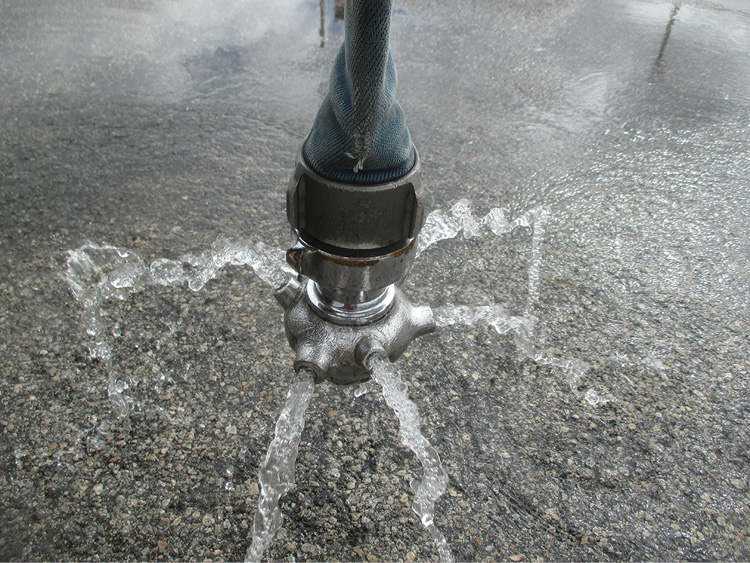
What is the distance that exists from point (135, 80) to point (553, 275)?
2.53 meters

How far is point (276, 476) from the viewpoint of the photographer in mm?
1330

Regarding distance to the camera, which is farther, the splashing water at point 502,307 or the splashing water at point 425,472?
the splashing water at point 502,307

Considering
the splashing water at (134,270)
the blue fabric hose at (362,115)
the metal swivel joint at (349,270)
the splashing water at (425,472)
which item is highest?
the blue fabric hose at (362,115)

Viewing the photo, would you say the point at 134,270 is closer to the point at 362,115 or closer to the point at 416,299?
the point at 416,299

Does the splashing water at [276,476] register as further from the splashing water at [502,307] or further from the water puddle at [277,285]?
the splashing water at [502,307]

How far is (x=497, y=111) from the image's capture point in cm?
309

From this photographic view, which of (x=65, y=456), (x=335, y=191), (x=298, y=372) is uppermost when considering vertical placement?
(x=335, y=191)

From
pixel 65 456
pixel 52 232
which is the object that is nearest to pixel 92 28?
pixel 52 232

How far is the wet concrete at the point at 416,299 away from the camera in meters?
1.35

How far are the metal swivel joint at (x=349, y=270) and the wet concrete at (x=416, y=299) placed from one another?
445mm

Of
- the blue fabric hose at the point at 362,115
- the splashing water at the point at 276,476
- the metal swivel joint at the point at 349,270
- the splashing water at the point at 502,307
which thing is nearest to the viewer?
Answer: the blue fabric hose at the point at 362,115

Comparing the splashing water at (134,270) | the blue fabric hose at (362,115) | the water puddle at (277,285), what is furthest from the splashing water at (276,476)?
the splashing water at (134,270)

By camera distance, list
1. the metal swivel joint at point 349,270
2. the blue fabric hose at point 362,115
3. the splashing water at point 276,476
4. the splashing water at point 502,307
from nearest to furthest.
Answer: the blue fabric hose at point 362,115, the metal swivel joint at point 349,270, the splashing water at point 276,476, the splashing water at point 502,307

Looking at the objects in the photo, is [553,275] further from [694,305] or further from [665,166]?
[665,166]
